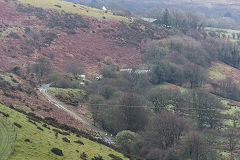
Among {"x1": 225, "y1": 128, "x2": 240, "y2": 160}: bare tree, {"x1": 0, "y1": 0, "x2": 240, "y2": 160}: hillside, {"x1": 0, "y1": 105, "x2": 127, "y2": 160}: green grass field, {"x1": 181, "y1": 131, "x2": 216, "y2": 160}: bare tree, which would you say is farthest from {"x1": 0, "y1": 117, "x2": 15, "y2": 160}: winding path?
{"x1": 225, "y1": 128, "x2": 240, "y2": 160}: bare tree

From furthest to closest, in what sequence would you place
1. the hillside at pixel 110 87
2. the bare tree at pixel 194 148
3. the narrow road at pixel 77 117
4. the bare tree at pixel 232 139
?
the bare tree at pixel 232 139
the narrow road at pixel 77 117
the bare tree at pixel 194 148
the hillside at pixel 110 87

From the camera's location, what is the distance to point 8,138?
36.3 m

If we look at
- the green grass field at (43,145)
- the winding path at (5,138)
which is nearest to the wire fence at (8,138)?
the winding path at (5,138)

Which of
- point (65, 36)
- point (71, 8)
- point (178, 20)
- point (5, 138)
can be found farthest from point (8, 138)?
point (178, 20)

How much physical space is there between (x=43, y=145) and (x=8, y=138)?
402cm

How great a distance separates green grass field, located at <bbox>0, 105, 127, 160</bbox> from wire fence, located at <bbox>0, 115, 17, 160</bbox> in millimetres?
332

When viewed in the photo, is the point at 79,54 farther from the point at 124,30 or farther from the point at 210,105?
the point at 210,105

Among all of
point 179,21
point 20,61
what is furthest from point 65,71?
point 179,21

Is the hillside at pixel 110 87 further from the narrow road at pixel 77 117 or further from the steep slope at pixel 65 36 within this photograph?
the steep slope at pixel 65 36

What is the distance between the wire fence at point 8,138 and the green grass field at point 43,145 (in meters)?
0.33

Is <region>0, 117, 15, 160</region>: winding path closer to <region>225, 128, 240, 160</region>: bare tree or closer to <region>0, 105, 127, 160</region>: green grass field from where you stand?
<region>0, 105, 127, 160</region>: green grass field

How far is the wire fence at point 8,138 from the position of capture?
32.7 metres

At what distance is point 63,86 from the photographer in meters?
88.2

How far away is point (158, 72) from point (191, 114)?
100 ft
